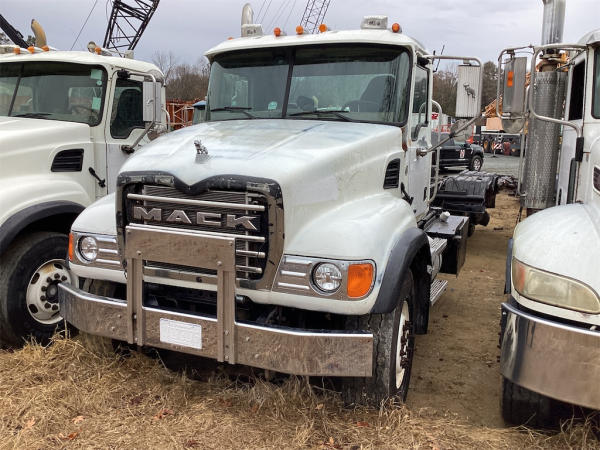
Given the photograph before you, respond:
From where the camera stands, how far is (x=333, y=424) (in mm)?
3391

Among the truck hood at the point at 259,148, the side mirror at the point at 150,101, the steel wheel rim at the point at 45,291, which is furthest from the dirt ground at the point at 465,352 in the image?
the side mirror at the point at 150,101

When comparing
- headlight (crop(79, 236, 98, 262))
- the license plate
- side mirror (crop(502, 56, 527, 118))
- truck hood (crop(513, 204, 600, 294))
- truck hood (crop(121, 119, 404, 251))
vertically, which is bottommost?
the license plate

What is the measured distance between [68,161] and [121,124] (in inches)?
30.7

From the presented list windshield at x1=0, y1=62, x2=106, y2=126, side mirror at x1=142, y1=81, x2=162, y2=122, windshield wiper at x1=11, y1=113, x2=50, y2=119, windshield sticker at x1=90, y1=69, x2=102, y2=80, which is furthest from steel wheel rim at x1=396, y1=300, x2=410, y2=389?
windshield wiper at x1=11, y1=113, x2=50, y2=119

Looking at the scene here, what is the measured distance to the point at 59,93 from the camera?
5.61m

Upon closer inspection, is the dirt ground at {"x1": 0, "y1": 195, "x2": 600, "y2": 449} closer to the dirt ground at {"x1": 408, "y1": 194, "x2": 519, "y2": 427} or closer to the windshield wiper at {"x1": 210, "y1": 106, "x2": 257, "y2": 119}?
the dirt ground at {"x1": 408, "y1": 194, "x2": 519, "y2": 427}

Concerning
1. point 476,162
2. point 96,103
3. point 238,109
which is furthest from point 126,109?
point 476,162

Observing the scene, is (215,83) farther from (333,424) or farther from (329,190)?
(333,424)

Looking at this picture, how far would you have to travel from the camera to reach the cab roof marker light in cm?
459

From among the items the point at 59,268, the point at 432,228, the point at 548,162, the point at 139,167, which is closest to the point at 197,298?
the point at 139,167

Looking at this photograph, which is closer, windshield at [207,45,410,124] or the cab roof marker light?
windshield at [207,45,410,124]

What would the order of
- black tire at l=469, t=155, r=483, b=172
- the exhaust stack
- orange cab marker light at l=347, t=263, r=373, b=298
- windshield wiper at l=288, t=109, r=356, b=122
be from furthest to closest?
black tire at l=469, t=155, r=483, b=172
the exhaust stack
windshield wiper at l=288, t=109, r=356, b=122
orange cab marker light at l=347, t=263, r=373, b=298

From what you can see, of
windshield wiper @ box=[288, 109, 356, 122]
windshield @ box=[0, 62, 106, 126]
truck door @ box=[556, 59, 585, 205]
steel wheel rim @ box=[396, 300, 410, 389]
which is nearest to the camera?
steel wheel rim @ box=[396, 300, 410, 389]

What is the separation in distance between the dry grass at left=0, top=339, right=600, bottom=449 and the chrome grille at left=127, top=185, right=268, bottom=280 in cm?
94
